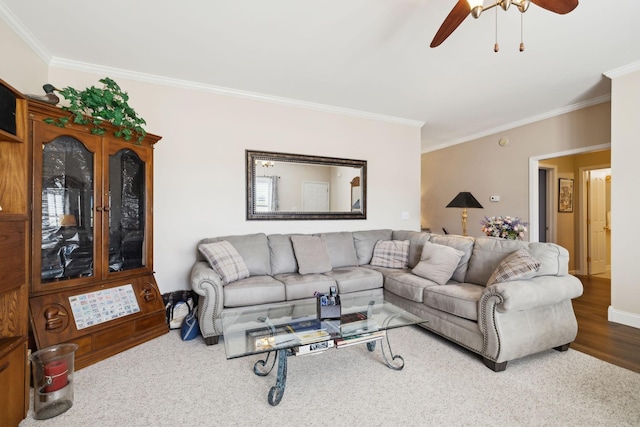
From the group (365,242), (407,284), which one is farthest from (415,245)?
(407,284)

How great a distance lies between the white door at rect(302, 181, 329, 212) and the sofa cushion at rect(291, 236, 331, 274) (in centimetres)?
56

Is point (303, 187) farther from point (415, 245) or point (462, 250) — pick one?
point (462, 250)

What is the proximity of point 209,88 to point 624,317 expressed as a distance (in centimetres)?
512

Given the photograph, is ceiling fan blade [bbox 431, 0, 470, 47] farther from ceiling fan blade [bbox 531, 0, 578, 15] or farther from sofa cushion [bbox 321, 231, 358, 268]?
sofa cushion [bbox 321, 231, 358, 268]

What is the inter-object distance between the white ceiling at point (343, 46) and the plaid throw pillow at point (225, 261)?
1.82m

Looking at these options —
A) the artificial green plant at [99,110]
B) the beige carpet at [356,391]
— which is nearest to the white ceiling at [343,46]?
the artificial green plant at [99,110]

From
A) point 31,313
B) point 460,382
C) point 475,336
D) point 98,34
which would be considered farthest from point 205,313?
point 98,34

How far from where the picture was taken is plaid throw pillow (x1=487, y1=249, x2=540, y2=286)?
230 centimetres

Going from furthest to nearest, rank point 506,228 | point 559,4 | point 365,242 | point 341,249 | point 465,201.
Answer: point 465,201
point 365,242
point 341,249
point 506,228
point 559,4

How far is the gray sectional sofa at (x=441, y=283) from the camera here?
2.21m

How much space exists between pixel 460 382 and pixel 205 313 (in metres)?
2.04

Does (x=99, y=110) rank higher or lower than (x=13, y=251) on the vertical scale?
higher

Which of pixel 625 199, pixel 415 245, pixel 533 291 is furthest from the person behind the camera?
pixel 415 245

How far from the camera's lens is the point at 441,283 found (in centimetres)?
285
